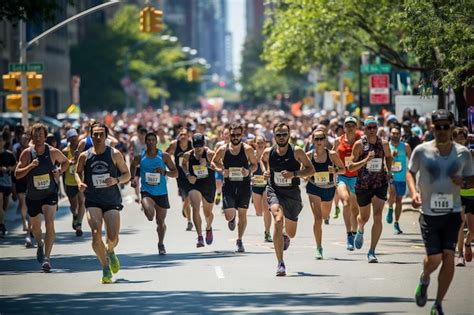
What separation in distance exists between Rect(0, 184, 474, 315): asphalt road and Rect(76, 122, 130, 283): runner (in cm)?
47

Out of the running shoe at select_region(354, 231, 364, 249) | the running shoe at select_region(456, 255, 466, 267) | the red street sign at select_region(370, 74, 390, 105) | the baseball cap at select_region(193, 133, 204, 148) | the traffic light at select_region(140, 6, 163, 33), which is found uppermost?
the traffic light at select_region(140, 6, 163, 33)

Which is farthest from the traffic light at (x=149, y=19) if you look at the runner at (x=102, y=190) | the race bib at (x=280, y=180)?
the runner at (x=102, y=190)

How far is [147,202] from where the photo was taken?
18969 mm

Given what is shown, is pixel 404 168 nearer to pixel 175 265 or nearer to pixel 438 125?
pixel 175 265

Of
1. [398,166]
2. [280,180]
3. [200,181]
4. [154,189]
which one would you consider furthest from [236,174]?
[398,166]

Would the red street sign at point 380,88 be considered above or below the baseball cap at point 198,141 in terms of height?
above

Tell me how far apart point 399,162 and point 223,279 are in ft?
27.3

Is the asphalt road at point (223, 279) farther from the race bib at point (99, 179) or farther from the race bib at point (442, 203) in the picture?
the race bib at point (99, 179)

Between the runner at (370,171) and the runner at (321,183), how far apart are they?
544 mm

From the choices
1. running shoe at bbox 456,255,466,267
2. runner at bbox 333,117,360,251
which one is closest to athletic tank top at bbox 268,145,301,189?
running shoe at bbox 456,255,466,267

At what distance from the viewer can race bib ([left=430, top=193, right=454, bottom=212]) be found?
11.7 m

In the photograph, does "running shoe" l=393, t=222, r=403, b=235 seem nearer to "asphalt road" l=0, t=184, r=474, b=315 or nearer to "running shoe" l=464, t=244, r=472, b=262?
"asphalt road" l=0, t=184, r=474, b=315

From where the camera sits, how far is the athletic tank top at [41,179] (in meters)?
17.5

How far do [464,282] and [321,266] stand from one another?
2580 millimetres
